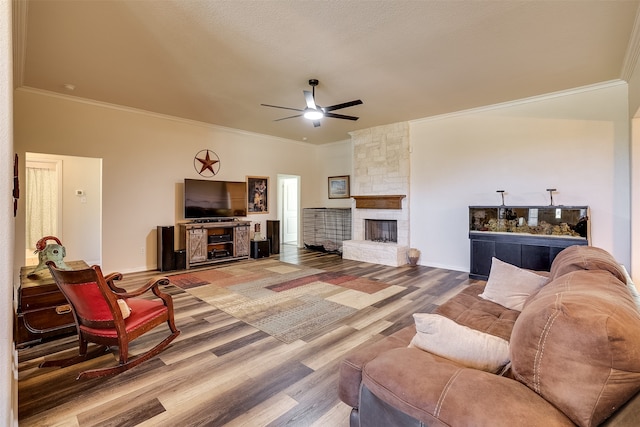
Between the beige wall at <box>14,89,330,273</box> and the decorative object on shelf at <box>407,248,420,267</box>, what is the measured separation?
14.5ft

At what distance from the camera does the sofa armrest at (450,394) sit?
0.89 meters

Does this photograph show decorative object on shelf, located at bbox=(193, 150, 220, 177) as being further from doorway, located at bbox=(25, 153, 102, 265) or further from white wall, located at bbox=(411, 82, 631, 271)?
white wall, located at bbox=(411, 82, 631, 271)

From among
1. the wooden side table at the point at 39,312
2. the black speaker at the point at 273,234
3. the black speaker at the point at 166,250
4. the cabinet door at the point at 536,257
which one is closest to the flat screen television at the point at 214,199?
the black speaker at the point at 166,250

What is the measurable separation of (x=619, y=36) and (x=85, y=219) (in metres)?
9.31

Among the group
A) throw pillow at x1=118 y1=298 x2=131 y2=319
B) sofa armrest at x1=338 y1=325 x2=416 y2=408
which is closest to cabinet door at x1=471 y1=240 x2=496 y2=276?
sofa armrest at x1=338 y1=325 x2=416 y2=408

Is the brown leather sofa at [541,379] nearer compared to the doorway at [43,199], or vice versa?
the brown leather sofa at [541,379]

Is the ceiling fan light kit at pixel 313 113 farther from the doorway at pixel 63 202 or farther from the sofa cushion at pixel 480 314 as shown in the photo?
the doorway at pixel 63 202

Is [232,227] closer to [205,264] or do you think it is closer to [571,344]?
[205,264]

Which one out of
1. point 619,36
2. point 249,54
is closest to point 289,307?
point 249,54

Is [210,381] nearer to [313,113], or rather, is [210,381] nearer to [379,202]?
[313,113]

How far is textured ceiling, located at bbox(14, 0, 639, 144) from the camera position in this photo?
270 centimetres

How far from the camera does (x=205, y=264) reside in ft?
20.6

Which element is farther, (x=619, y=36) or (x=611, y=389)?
(x=619, y=36)

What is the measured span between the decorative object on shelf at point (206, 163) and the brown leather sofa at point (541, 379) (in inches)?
244
